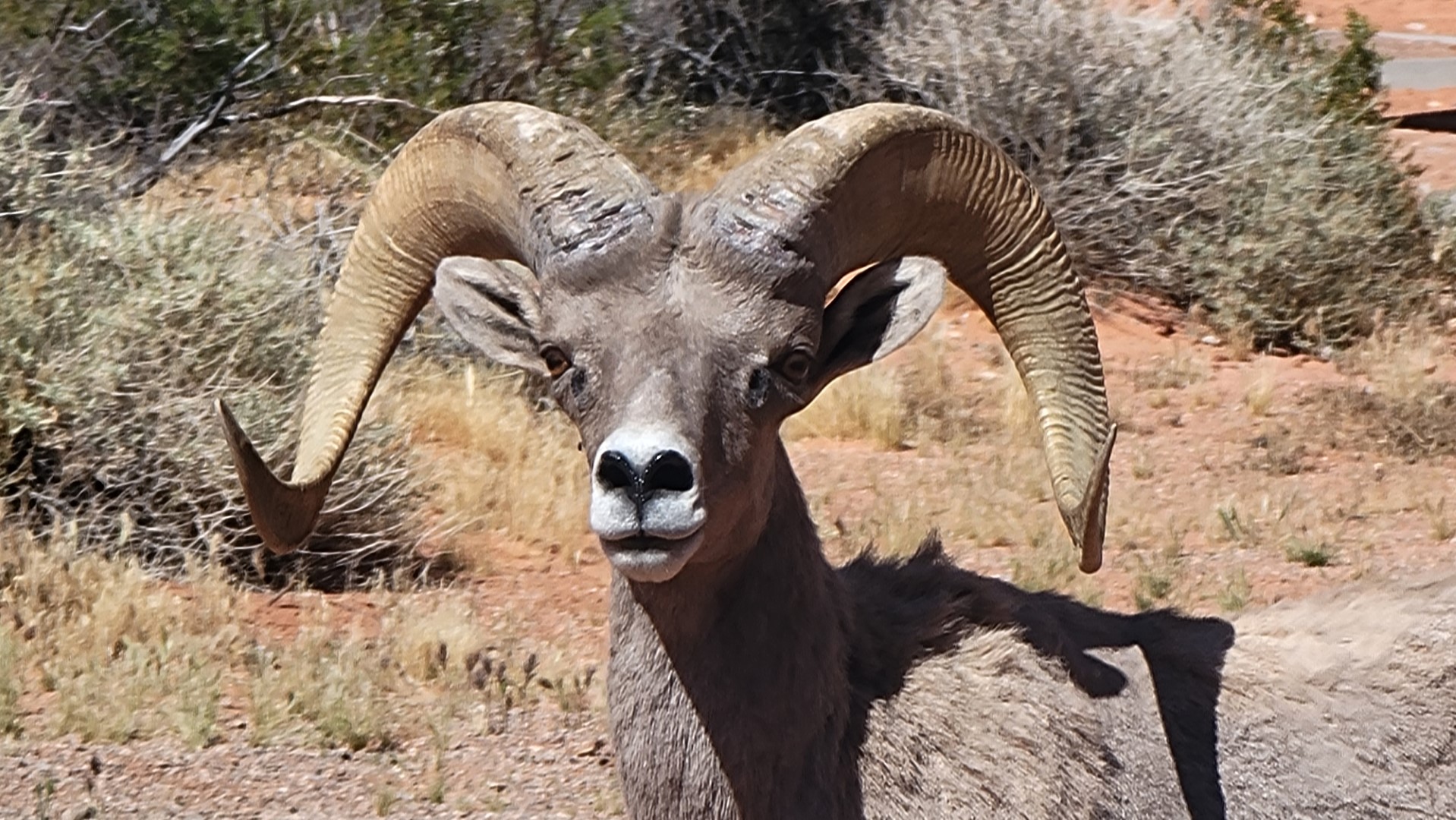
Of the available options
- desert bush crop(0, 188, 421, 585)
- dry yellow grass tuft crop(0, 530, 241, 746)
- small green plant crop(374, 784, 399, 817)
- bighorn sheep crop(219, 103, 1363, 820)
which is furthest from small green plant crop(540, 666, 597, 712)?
bighorn sheep crop(219, 103, 1363, 820)

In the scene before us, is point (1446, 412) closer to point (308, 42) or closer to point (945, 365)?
point (945, 365)

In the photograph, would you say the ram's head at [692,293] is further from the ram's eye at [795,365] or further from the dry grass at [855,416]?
the dry grass at [855,416]

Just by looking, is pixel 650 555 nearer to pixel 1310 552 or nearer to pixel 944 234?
pixel 944 234

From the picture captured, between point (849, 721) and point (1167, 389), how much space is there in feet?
28.3

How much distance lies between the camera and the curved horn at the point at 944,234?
4754 mm

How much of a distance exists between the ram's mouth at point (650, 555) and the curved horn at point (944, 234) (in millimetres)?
751

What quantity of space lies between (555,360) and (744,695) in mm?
913

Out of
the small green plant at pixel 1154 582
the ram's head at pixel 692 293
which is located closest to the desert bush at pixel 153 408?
the small green plant at pixel 1154 582

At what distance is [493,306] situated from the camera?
518cm

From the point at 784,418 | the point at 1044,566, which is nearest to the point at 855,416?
the point at 1044,566

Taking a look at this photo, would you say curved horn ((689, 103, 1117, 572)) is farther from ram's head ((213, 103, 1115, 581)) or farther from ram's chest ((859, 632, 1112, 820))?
ram's chest ((859, 632, 1112, 820))

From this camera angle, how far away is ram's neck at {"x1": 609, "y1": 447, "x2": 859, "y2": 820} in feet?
15.5

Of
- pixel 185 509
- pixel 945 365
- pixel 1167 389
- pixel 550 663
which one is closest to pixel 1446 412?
pixel 1167 389

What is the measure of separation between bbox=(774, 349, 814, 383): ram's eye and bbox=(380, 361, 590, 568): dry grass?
5.25 meters
